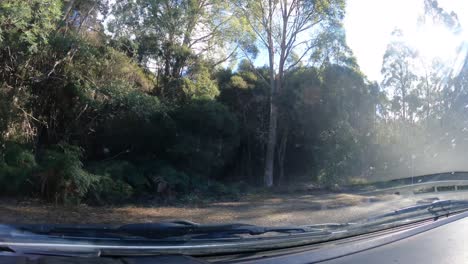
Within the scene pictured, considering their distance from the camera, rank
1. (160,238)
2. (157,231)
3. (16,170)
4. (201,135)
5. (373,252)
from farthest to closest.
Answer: (201,135), (16,170), (373,252), (157,231), (160,238)

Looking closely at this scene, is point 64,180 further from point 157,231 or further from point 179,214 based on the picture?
point 157,231

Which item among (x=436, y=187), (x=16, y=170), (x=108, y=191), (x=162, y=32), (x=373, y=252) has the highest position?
(x=162, y=32)

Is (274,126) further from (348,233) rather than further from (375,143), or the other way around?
(348,233)

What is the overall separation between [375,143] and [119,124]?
17.8 metres

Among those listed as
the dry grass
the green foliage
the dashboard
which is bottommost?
the dry grass

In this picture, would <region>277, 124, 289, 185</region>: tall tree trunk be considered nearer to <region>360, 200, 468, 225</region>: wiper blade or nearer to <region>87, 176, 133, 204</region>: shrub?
<region>87, 176, 133, 204</region>: shrub

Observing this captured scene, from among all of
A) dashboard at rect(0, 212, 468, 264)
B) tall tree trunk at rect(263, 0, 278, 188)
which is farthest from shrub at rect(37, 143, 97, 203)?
tall tree trunk at rect(263, 0, 278, 188)

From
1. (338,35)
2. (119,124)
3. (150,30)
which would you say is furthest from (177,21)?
(338,35)

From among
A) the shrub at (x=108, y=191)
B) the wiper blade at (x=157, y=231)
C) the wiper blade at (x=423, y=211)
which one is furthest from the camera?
the shrub at (x=108, y=191)

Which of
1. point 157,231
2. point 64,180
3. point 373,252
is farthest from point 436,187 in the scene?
point 157,231

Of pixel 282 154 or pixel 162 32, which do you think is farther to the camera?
pixel 282 154

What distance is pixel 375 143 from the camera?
92.1 ft

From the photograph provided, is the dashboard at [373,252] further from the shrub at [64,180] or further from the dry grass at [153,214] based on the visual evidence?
the shrub at [64,180]

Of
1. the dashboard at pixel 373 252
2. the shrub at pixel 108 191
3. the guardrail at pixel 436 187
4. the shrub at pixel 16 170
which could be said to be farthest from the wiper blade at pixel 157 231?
the guardrail at pixel 436 187
